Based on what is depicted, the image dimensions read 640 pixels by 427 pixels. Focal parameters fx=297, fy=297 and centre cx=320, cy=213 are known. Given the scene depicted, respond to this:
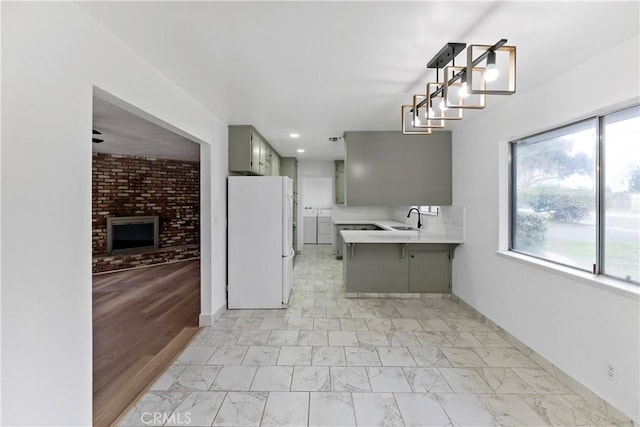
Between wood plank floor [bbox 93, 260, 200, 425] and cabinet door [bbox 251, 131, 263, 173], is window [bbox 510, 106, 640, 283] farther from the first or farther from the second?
wood plank floor [bbox 93, 260, 200, 425]

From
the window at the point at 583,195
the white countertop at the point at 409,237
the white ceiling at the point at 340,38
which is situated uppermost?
the white ceiling at the point at 340,38

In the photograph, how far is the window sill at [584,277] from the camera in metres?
1.77

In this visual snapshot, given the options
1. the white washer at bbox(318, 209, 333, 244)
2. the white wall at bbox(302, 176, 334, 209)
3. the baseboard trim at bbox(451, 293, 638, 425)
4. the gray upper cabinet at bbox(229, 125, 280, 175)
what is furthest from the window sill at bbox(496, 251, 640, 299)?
the white wall at bbox(302, 176, 334, 209)

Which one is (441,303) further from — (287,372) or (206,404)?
(206,404)

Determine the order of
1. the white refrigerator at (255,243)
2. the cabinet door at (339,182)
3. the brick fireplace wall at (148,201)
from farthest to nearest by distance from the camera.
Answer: the cabinet door at (339,182), the brick fireplace wall at (148,201), the white refrigerator at (255,243)

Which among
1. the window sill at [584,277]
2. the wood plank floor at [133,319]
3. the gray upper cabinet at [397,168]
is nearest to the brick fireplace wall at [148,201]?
the wood plank floor at [133,319]

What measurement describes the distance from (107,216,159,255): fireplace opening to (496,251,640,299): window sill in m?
6.43

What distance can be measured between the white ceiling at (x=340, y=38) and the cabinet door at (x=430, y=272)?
7.49ft

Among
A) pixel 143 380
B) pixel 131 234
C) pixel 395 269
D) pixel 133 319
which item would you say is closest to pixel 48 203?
pixel 143 380

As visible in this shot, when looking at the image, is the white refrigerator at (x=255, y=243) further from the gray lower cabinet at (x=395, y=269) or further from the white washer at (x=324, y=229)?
the white washer at (x=324, y=229)

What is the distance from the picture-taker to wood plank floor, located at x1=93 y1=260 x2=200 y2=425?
91.0 inches

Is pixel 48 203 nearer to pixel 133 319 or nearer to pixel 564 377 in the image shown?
pixel 133 319

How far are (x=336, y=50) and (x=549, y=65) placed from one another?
1511 mm

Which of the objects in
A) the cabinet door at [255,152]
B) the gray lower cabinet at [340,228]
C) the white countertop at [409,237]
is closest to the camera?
the white countertop at [409,237]
